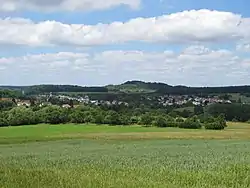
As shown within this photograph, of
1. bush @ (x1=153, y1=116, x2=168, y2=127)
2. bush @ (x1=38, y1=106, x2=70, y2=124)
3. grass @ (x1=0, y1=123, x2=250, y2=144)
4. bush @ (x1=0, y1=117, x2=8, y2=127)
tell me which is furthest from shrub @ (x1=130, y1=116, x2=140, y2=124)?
bush @ (x1=0, y1=117, x2=8, y2=127)

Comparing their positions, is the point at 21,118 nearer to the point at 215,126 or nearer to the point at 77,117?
the point at 77,117

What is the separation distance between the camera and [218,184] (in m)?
18.1

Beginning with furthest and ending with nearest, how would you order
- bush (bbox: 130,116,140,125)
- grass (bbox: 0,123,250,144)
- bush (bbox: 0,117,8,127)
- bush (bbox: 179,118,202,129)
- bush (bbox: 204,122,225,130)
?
1. bush (bbox: 130,116,140,125)
2. bush (bbox: 0,117,8,127)
3. bush (bbox: 179,118,202,129)
4. bush (bbox: 204,122,225,130)
5. grass (bbox: 0,123,250,144)

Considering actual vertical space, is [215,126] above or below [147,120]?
below

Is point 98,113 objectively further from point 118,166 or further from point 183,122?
point 118,166

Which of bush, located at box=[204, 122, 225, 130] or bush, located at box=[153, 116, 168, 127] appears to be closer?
bush, located at box=[204, 122, 225, 130]

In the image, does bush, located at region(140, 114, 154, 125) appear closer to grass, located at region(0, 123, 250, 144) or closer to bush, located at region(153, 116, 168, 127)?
bush, located at region(153, 116, 168, 127)

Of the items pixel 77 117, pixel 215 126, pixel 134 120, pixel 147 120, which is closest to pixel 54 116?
pixel 77 117

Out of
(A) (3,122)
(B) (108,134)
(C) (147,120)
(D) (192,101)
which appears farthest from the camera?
(D) (192,101)

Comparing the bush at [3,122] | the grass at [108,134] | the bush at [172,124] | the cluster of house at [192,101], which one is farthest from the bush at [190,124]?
the cluster of house at [192,101]

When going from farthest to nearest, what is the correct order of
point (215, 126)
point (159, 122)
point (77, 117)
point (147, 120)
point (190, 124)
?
point (77, 117)
point (147, 120)
point (159, 122)
point (190, 124)
point (215, 126)

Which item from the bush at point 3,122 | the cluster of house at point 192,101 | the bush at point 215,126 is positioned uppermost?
the cluster of house at point 192,101

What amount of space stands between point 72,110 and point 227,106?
4512 centimetres

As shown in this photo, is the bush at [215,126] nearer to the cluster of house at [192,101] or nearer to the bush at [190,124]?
the bush at [190,124]
